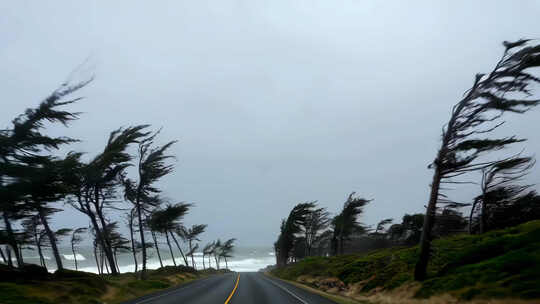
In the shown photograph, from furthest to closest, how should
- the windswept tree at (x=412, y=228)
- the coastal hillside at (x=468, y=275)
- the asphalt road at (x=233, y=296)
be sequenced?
the windswept tree at (x=412, y=228) → the asphalt road at (x=233, y=296) → the coastal hillside at (x=468, y=275)

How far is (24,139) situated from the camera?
72.5ft

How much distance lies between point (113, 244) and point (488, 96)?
166ft

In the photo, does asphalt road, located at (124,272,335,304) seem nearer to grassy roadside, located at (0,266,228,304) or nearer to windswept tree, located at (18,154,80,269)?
grassy roadside, located at (0,266,228,304)

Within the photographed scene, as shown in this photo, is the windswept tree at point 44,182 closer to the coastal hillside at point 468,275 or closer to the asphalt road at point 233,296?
the asphalt road at point 233,296

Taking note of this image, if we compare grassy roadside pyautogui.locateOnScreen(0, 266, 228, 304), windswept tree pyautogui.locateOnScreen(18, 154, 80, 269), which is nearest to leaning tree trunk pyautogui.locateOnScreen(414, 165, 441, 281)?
grassy roadside pyautogui.locateOnScreen(0, 266, 228, 304)

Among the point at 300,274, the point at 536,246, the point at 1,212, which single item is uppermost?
the point at 1,212

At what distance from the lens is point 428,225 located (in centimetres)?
1825

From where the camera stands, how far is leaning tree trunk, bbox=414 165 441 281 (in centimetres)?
1805

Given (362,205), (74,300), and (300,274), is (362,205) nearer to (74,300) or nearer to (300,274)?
(300,274)

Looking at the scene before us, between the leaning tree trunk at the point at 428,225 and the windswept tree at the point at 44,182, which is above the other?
the windswept tree at the point at 44,182

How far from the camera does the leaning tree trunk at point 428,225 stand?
18.0m

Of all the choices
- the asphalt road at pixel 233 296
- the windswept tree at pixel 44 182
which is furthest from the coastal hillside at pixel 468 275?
the windswept tree at pixel 44 182

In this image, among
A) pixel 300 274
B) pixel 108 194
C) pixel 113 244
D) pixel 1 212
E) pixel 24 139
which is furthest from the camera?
pixel 113 244

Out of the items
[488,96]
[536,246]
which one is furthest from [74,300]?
[488,96]
